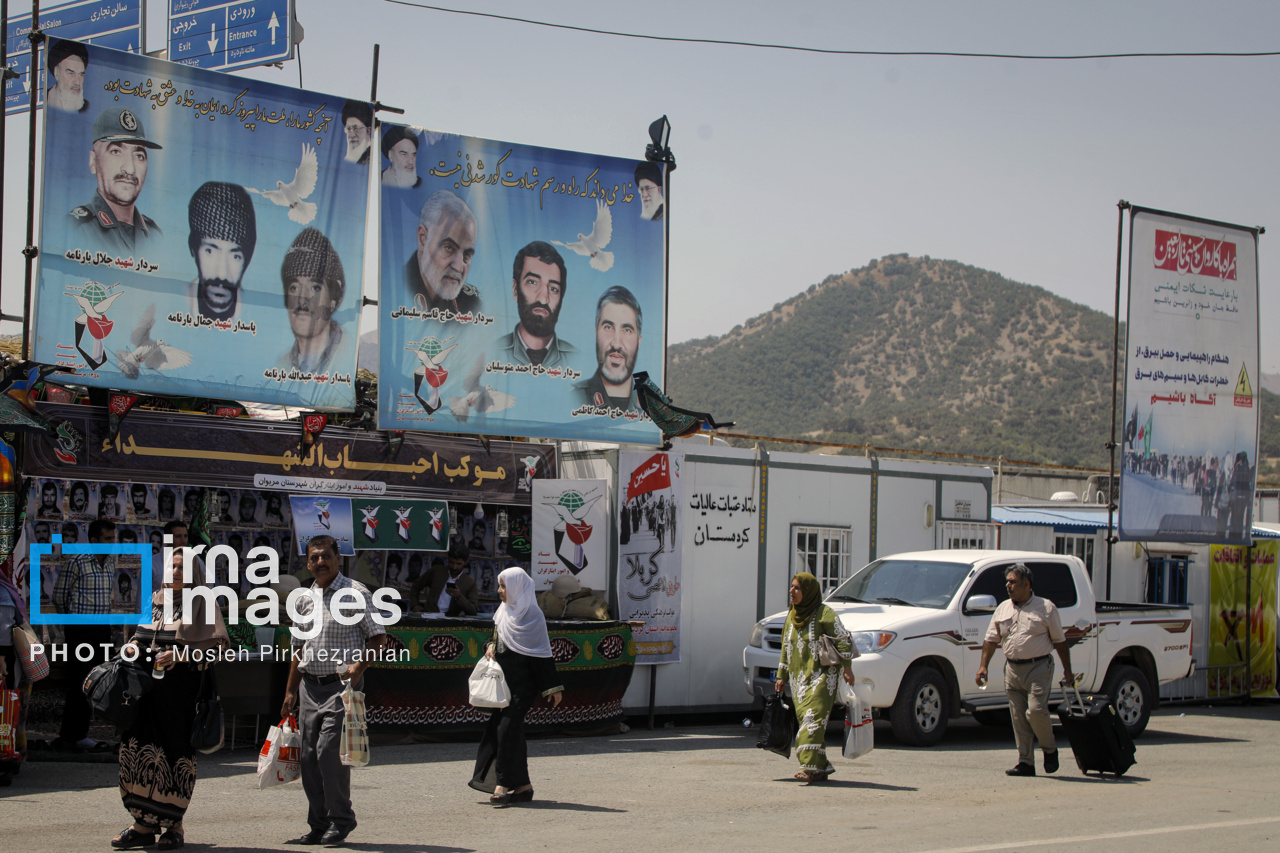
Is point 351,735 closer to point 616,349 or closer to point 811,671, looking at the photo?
point 811,671

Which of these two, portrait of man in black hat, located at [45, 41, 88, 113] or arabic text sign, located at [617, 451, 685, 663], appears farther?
arabic text sign, located at [617, 451, 685, 663]

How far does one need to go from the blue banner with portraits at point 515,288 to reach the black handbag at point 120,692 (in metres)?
6.46

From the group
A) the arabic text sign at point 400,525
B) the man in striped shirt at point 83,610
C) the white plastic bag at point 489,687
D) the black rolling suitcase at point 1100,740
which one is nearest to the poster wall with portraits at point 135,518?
the man in striped shirt at point 83,610

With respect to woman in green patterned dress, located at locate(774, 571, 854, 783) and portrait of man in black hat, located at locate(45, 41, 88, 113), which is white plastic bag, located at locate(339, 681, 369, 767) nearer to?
woman in green patterned dress, located at locate(774, 571, 854, 783)

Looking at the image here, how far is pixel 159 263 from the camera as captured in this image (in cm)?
1244

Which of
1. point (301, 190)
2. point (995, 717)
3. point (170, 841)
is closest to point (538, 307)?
point (301, 190)

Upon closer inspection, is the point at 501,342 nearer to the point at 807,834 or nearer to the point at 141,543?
the point at 141,543

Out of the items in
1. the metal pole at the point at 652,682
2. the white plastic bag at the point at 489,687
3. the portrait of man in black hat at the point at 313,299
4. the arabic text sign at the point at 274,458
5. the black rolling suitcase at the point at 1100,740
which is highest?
the portrait of man in black hat at the point at 313,299

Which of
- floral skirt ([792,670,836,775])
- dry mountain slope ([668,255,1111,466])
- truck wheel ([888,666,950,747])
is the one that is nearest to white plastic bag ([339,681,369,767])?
floral skirt ([792,670,836,775])

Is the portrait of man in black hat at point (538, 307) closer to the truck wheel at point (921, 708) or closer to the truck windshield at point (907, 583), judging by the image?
the truck windshield at point (907, 583)

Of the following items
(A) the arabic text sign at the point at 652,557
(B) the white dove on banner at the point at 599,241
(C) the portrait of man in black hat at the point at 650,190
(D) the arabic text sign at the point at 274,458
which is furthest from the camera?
(C) the portrait of man in black hat at the point at 650,190

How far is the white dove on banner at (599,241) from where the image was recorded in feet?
49.8

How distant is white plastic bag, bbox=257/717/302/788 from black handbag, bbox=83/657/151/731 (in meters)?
0.75

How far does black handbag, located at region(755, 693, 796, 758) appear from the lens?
33.5 feet
